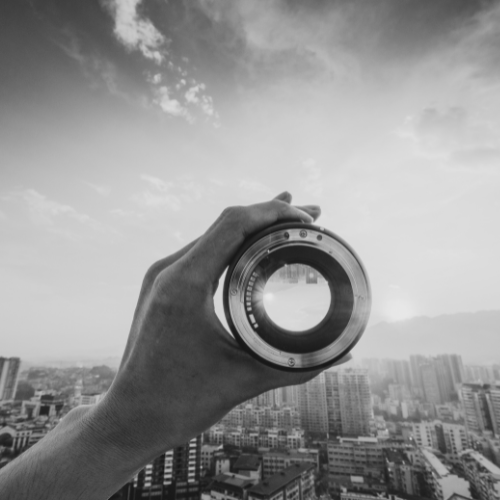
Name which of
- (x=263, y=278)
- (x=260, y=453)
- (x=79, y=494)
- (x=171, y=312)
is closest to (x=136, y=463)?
(x=79, y=494)

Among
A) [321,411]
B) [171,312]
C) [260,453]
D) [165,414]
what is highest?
[171,312]

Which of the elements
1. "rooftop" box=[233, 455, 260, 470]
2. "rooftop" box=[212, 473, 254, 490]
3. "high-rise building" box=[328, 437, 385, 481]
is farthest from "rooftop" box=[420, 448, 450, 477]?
"rooftop" box=[212, 473, 254, 490]

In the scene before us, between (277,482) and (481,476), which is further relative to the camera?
(481,476)

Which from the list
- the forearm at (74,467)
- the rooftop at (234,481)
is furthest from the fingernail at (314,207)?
the rooftop at (234,481)

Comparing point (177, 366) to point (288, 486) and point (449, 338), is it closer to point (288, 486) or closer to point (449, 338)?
point (288, 486)

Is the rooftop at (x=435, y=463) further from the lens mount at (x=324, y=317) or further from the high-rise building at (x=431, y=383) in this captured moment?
the lens mount at (x=324, y=317)

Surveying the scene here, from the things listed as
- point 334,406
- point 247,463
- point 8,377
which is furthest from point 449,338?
point 8,377

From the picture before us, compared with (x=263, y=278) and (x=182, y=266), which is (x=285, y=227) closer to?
(x=263, y=278)
